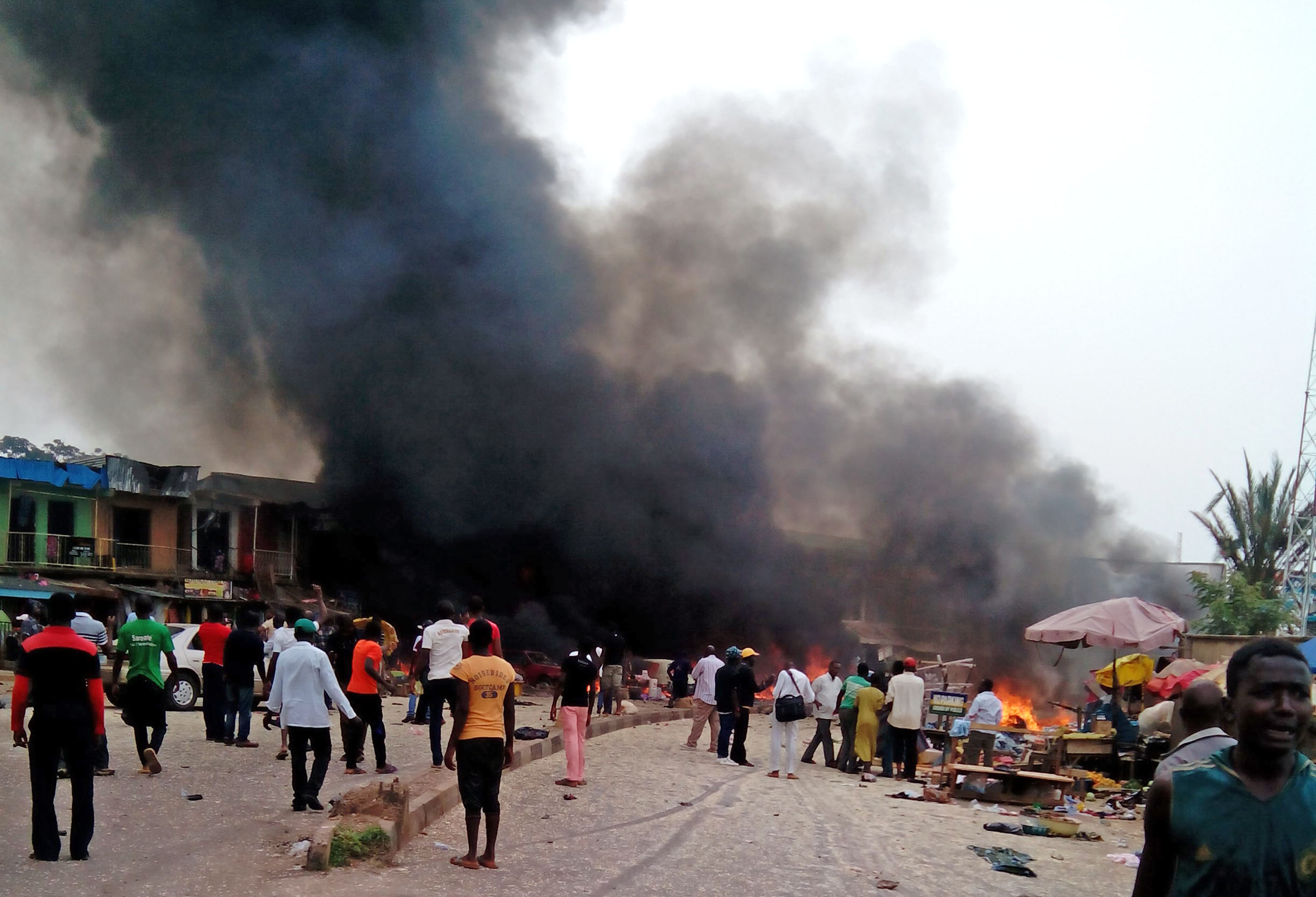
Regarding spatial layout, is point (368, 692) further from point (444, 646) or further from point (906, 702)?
point (906, 702)

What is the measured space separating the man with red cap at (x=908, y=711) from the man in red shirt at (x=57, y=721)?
10.1 metres

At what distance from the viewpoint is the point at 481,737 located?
7188 mm

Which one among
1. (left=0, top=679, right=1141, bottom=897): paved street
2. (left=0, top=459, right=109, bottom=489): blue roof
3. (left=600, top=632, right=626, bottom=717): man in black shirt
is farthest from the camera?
(left=0, top=459, right=109, bottom=489): blue roof

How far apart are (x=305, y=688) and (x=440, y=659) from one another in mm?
1888

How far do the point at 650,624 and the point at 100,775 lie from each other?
27.8m

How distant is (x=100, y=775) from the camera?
31.2ft

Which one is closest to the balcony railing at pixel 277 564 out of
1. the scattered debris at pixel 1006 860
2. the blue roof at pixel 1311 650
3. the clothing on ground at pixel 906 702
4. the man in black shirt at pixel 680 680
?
the man in black shirt at pixel 680 680

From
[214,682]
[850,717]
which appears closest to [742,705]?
[850,717]

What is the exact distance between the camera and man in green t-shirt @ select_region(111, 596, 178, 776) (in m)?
9.63

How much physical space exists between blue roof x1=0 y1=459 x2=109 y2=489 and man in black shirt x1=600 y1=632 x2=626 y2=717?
17099mm

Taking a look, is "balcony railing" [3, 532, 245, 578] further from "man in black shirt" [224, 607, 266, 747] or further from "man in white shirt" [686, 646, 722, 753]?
"man in black shirt" [224, 607, 266, 747]

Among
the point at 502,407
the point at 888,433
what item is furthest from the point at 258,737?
the point at 888,433

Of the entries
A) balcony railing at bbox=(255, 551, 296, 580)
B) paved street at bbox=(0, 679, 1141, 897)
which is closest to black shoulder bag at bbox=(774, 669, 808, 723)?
paved street at bbox=(0, 679, 1141, 897)

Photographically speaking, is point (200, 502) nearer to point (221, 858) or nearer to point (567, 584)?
point (567, 584)
